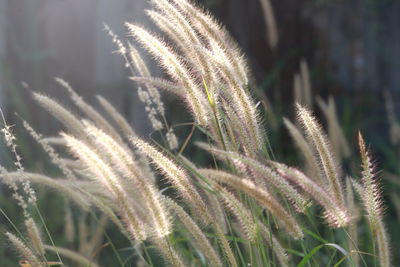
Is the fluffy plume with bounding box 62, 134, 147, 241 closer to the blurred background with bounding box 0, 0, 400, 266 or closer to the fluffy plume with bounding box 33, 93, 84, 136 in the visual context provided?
A: the fluffy plume with bounding box 33, 93, 84, 136

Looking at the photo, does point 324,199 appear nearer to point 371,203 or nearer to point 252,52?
point 371,203

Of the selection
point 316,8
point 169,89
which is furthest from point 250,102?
point 316,8

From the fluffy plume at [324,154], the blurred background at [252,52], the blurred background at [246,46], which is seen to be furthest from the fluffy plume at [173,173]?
the blurred background at [246,46]

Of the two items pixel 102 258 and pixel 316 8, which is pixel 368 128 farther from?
pixel 102 258

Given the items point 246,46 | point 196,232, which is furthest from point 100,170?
point 246,46

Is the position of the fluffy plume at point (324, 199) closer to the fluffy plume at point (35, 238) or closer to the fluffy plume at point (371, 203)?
the fluffy plume at point (371, 203)

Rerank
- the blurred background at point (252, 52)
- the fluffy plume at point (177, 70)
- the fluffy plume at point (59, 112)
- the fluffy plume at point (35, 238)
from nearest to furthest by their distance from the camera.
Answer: the fluffy plume at point (177, 70) < the fluffy plume at point (35, 238) < the fluffy plume at point (59, 112) < the blurred background at point (252, 52)

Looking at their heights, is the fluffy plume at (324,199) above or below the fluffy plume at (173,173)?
below

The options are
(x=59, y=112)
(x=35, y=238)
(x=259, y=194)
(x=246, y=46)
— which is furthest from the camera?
(x=246, y=46)
